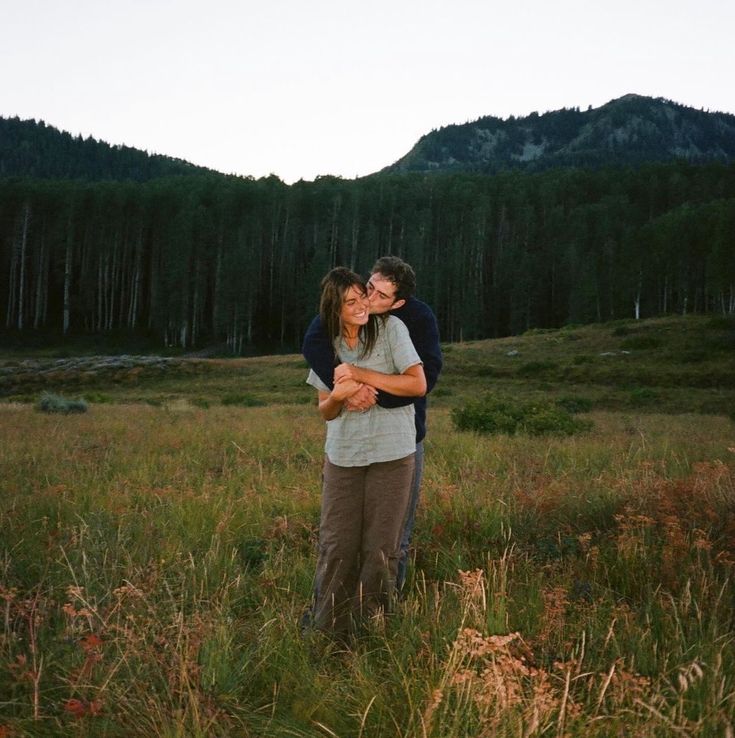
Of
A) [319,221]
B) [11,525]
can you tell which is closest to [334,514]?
[11,525]

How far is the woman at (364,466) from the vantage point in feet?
10.5

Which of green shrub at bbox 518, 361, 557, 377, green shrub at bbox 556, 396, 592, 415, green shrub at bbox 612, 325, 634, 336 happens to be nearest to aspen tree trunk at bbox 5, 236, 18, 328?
green shrub at bbox 518, 361, 557, 377

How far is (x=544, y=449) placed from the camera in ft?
29.7

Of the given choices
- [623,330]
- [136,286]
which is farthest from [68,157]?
[623,330]

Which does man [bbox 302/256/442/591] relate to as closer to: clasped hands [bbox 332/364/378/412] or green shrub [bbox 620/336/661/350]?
clasped hands [bbox 332/364/378/412]

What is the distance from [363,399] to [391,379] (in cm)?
17

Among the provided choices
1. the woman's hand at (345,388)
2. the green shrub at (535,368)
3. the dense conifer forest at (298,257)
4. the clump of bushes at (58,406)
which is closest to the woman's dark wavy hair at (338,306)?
the woman's hand at (345,388)

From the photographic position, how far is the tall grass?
214 centimetres

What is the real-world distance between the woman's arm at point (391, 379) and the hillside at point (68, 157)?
5181 inches

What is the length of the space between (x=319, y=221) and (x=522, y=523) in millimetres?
63658

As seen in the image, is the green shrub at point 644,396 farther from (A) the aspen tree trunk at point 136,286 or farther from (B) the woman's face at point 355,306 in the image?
(A) the aspen tree trunk at point 136,286

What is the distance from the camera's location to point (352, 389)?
3102 mm

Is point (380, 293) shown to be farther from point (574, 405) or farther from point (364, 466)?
point (574, 405)

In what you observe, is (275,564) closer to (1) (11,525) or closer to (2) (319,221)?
(1) (11,525)
